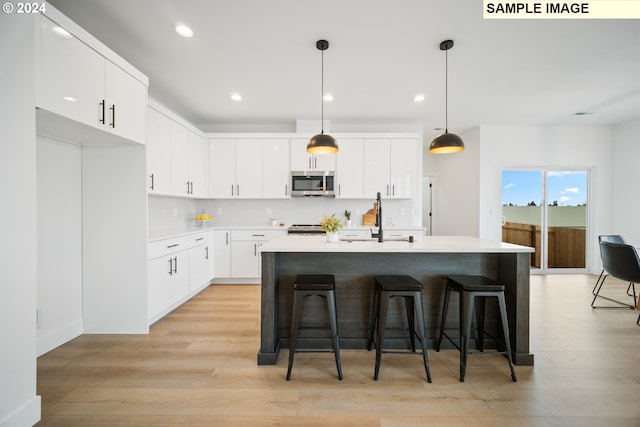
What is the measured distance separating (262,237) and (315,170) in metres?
1.41

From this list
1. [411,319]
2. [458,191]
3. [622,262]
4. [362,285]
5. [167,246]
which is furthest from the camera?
[458,191]

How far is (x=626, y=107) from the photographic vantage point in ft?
15.2

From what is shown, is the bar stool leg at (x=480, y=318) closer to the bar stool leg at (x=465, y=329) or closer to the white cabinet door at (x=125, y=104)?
the bar stool leg at (x=465, y=329)

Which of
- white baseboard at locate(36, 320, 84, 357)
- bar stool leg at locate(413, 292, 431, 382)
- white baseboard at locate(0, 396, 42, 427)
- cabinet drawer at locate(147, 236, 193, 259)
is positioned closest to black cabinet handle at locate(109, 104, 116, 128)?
cabinet drawer at locate(147, 236, 193, 259)

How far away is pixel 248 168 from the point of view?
5117 millimetres

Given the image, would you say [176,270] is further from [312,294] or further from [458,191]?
[458,191]

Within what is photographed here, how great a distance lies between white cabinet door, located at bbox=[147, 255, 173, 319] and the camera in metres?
3.04

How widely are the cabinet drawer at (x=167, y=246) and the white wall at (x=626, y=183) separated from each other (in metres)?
7.25

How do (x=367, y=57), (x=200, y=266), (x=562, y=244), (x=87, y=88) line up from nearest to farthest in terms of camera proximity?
(x=87, y=88)
(x=367, y=57)
(x=200, y=266)
(x=562, y=244)

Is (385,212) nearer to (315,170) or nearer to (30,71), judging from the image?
(315,170)

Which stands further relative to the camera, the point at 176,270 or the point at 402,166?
the point at 402,166

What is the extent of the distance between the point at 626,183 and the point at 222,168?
709cm

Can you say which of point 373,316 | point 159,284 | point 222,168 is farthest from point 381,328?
point 222,168

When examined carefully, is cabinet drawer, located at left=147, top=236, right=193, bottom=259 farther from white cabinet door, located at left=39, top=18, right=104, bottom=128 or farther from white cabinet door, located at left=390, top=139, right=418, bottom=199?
white cabinet door, located at left=390, top=139, right=418, bottom=199
